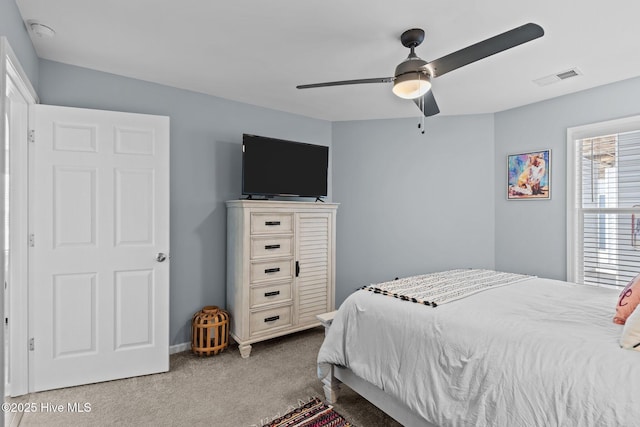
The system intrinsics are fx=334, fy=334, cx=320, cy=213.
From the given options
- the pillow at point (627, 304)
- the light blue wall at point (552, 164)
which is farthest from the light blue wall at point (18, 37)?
the light blue wall at point (552, 164)

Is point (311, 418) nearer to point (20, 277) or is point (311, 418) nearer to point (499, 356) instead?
point (499, 356)

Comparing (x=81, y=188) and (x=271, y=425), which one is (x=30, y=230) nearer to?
(x=81, y=188)

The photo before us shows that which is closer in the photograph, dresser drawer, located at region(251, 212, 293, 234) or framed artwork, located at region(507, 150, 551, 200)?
dresser drawer, located at region(251, 212, 293, 234)

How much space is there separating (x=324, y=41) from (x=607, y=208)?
293 centimetres

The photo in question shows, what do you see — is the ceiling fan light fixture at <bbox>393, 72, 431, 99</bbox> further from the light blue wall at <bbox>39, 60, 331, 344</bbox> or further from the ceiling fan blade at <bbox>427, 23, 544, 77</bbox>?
the light blue wall at <bbox>39, 60, 331, 344</bbox>

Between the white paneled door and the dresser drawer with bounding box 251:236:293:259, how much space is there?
746 mm

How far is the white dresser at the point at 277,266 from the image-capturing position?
9.98 ft

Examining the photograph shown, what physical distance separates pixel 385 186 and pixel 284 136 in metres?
1.35

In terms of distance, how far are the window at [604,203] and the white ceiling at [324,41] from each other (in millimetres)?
498

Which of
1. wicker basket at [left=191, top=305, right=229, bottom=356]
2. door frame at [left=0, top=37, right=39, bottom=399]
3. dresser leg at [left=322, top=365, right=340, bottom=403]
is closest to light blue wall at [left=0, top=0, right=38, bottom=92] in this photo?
door frame at [left=0, top=37, right=39, bottom=399]

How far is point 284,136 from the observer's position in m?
3.84

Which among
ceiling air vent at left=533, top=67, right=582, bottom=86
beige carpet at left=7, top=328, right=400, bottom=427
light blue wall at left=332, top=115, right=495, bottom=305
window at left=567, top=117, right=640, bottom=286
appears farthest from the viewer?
light blue wall at left=332, top=115, right=495, bottom=305

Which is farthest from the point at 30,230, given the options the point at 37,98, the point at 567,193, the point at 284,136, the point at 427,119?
the point at 567,193

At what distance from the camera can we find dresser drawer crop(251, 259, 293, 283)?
3.10 meters
